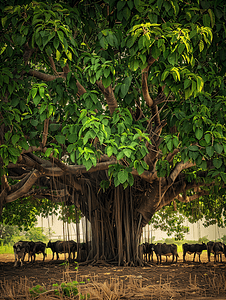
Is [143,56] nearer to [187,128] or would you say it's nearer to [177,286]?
[187,128]

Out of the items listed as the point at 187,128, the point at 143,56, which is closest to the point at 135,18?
the point at 143,56

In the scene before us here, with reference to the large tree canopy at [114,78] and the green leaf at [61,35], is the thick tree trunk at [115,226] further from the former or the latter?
the green leaf at [61,35]

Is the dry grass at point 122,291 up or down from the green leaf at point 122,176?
down

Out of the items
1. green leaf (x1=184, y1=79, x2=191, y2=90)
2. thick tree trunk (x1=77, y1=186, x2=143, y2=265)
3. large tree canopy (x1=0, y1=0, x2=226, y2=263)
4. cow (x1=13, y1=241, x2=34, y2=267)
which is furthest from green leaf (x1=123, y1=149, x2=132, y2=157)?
cow (x1=13, y1=241, x2=34, y2=267)

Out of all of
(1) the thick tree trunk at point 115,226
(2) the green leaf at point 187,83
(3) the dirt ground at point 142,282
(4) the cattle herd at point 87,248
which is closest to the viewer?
(2) the green leaf at point 187,83

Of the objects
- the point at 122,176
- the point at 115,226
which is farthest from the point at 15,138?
the point at 115,226

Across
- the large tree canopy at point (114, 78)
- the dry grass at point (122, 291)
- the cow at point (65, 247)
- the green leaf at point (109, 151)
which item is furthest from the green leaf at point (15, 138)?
the cow at point (65, 247)

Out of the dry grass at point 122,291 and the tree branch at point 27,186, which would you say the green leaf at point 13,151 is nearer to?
the dry grass at point 122,291

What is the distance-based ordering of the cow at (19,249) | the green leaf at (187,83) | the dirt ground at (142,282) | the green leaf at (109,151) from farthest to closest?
1. the cow at (19,249)
2. the dirt ground at (142,282)
3. the green leaf at (109,151)
4. the green leaf at (187,83)

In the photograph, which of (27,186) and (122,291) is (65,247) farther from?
(122,291)

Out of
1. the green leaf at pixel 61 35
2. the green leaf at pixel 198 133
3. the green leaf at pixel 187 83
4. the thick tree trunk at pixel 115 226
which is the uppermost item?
the green leaf at pixel 61 35

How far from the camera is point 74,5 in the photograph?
3875 millimetres

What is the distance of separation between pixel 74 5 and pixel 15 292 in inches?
141

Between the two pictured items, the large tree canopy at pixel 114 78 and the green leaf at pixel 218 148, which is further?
the green leaf at pixel 218 148
